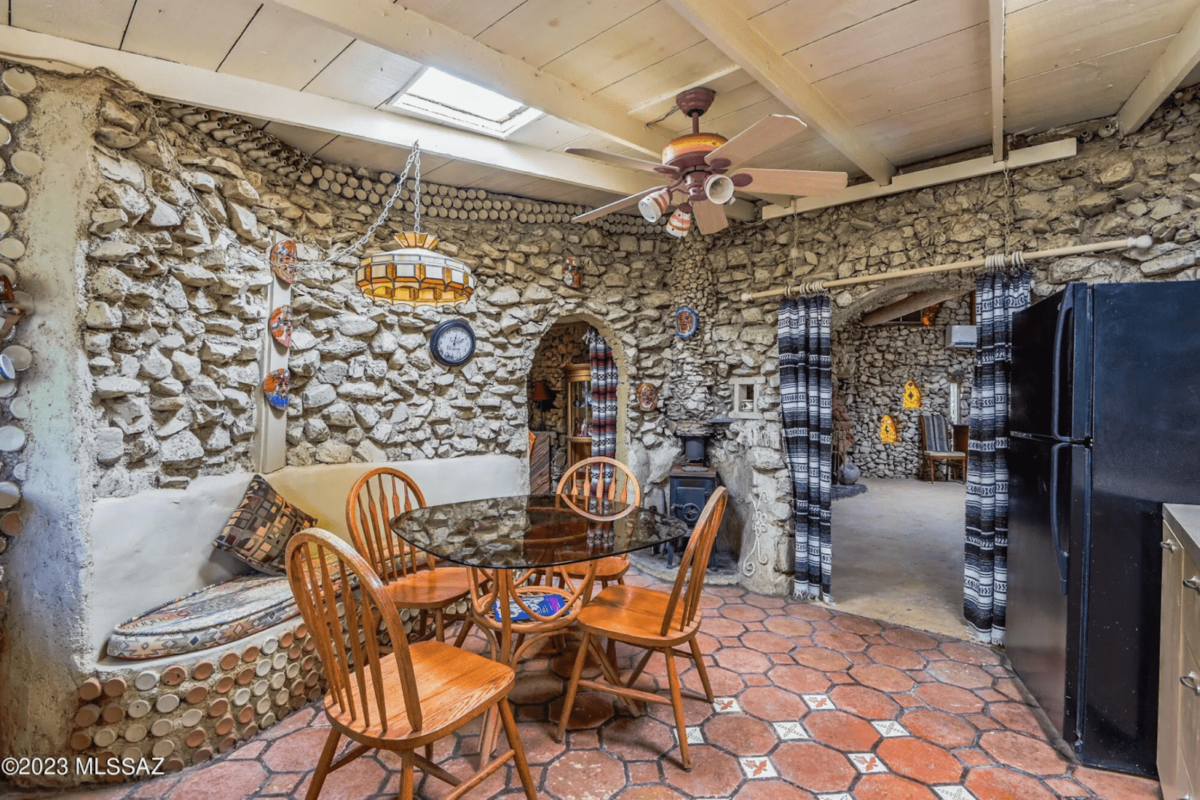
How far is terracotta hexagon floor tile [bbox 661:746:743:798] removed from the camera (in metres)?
1.74

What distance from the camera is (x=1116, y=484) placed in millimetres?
1884

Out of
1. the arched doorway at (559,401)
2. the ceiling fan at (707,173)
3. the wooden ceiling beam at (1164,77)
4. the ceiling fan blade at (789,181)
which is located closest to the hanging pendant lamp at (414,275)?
the ceiling fan at (707,173)

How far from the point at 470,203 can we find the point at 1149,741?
4065mm

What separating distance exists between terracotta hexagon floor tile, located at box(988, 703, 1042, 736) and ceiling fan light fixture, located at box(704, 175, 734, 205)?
233 cm

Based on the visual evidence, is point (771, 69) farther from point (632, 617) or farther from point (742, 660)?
point (742, 660)

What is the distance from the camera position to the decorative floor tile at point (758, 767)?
5.97ft

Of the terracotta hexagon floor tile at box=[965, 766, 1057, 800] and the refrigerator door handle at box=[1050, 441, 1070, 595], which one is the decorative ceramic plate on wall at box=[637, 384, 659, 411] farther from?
the terracotta hexagon floor tile at box=[965, 766, 1057, 800]

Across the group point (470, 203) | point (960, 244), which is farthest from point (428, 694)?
point (960, 244)

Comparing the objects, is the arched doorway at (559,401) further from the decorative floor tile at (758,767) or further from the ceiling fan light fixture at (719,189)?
the decorative floor tile at (758,767)

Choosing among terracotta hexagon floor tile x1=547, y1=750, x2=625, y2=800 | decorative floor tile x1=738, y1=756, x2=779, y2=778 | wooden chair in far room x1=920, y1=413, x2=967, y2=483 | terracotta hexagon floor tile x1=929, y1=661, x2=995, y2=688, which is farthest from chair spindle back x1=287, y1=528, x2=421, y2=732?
wooden chair in far room x1=920, y1=413, x2=967, y2=483

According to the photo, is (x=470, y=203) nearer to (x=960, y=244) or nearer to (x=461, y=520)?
(x=461, y=520)

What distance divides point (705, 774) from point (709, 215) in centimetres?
225

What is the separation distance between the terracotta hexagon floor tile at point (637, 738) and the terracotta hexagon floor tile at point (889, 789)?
2.08ft

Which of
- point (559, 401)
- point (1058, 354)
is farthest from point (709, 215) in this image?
point (559, 401)
